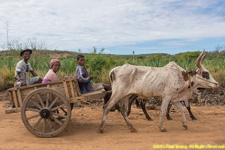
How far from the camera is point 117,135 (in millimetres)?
4773

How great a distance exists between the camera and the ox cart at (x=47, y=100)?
4.48 meters

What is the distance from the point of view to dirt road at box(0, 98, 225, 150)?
4160 millimetres

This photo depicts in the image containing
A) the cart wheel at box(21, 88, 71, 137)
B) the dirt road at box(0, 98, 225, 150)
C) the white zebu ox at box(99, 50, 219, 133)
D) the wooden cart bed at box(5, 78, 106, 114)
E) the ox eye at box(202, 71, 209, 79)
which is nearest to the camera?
the dirt road at box(0, 98, 225, 150)

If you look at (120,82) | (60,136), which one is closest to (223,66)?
(120,82)

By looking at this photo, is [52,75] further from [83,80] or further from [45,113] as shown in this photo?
[45,113]

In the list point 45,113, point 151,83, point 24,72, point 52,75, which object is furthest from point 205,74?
point 24,72

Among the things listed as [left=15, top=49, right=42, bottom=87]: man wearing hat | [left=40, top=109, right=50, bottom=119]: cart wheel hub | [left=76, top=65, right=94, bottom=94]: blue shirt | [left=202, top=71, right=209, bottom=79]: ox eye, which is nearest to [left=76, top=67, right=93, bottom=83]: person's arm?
[left=76, top=65, right=94, bottom=94]: blue shirt

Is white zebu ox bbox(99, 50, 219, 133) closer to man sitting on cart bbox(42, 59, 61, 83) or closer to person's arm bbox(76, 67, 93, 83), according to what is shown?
person's arm bbox(76, 67, 93, 83)

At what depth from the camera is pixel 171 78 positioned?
196 inches

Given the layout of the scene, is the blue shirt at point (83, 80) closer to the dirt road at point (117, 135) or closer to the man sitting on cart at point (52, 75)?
the man sitting on cart at point (52, 75)

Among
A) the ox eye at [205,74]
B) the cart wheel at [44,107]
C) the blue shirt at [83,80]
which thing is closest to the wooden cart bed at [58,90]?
the cart wheel at [44,107]

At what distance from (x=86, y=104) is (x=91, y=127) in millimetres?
2950

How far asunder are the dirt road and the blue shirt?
972mm

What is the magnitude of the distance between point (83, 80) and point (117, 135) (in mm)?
1444
